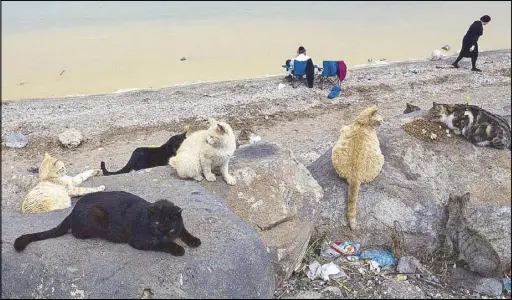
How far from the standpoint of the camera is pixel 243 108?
12.2 m

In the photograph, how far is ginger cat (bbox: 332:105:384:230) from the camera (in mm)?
6031

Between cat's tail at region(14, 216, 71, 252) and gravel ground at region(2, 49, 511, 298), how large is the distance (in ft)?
13.2

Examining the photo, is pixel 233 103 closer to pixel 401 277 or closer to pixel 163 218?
pixel 401 277

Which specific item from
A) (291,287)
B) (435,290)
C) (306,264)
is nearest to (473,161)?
(435,290)

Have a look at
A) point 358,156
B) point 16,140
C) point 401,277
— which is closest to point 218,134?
point 358,156

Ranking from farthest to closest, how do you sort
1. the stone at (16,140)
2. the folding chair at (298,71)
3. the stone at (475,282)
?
the folding chair at (298,71), the stone at (16,140), the stone at (475,282)

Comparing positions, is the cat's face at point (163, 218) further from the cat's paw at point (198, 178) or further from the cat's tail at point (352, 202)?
the cat's tail at point (352, 202)

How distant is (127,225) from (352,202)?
3.07 m

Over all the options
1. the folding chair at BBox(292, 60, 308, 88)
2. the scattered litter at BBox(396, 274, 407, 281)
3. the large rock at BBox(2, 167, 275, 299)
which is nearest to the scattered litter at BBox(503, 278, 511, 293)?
the scattered litter at BBox(396, 274, 407, 281)

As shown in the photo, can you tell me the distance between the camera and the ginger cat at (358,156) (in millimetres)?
6031

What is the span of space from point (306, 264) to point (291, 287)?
0.49m

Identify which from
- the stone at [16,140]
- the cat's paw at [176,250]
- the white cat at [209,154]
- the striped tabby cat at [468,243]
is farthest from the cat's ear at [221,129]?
the stone at [16,140]

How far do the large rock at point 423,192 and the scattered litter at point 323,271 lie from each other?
72cm

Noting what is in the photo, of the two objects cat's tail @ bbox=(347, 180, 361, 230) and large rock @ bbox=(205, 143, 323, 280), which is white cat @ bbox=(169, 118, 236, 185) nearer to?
large rock @ bbox=(205, 143, 323, 280)
